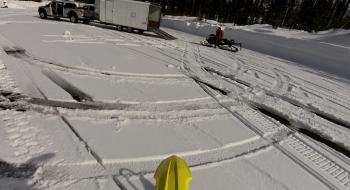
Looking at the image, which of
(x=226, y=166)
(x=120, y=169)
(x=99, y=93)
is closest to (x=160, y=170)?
(x=120, y=169)

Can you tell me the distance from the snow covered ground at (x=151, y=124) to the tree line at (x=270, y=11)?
75.9 feet

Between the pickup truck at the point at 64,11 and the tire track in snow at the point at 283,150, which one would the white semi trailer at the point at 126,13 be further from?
the tire track in snow at the point at 283,150

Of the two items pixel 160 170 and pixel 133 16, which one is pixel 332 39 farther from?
pixel 160 170

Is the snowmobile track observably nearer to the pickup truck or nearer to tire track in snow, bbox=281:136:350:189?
tire track in snow, bbox=281:136:350:189

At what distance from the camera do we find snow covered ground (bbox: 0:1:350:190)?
2.79 m

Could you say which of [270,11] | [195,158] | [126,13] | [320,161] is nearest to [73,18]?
[126,13]

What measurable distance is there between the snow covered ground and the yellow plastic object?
769mm

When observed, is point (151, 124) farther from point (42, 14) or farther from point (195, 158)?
point (42, 14)

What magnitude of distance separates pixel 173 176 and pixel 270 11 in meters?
41.7

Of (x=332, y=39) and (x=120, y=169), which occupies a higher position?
(x=332, y=39)

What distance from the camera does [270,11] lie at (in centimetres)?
3672

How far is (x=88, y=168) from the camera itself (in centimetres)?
273

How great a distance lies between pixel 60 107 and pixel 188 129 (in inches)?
101

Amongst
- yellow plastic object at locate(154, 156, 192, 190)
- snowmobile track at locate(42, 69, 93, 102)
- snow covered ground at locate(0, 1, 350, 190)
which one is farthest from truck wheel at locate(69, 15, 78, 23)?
yellow plastic object at locate(154, 156, 192, 190)
